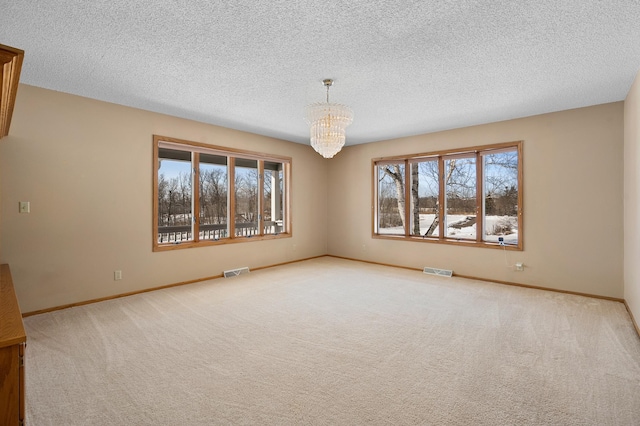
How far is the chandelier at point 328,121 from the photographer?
3350mm

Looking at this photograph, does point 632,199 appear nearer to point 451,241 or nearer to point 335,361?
point 451,241

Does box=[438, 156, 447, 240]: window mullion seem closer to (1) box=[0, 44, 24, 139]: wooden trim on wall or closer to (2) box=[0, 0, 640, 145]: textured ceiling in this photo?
(2) box=[0, 0, 640, 145]: textured ceiling

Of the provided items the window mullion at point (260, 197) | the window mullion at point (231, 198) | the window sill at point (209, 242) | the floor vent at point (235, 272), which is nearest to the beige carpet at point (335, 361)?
the window sill at point (209, 242)

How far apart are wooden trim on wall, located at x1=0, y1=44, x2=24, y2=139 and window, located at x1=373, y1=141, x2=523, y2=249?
17.8ft

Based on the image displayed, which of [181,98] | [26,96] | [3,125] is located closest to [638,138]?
[181,98]

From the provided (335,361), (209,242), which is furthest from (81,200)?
(335,361)

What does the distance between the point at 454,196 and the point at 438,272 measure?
4.56ft

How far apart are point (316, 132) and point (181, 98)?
183 cm

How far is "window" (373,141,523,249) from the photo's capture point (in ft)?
16.2

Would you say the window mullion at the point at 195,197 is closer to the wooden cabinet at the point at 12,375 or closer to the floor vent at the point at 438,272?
the wooden cabinet at the point at 12,375

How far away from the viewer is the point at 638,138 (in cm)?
306

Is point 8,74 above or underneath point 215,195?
above

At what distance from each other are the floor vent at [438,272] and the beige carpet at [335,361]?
1178 mm

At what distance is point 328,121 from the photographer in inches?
133
